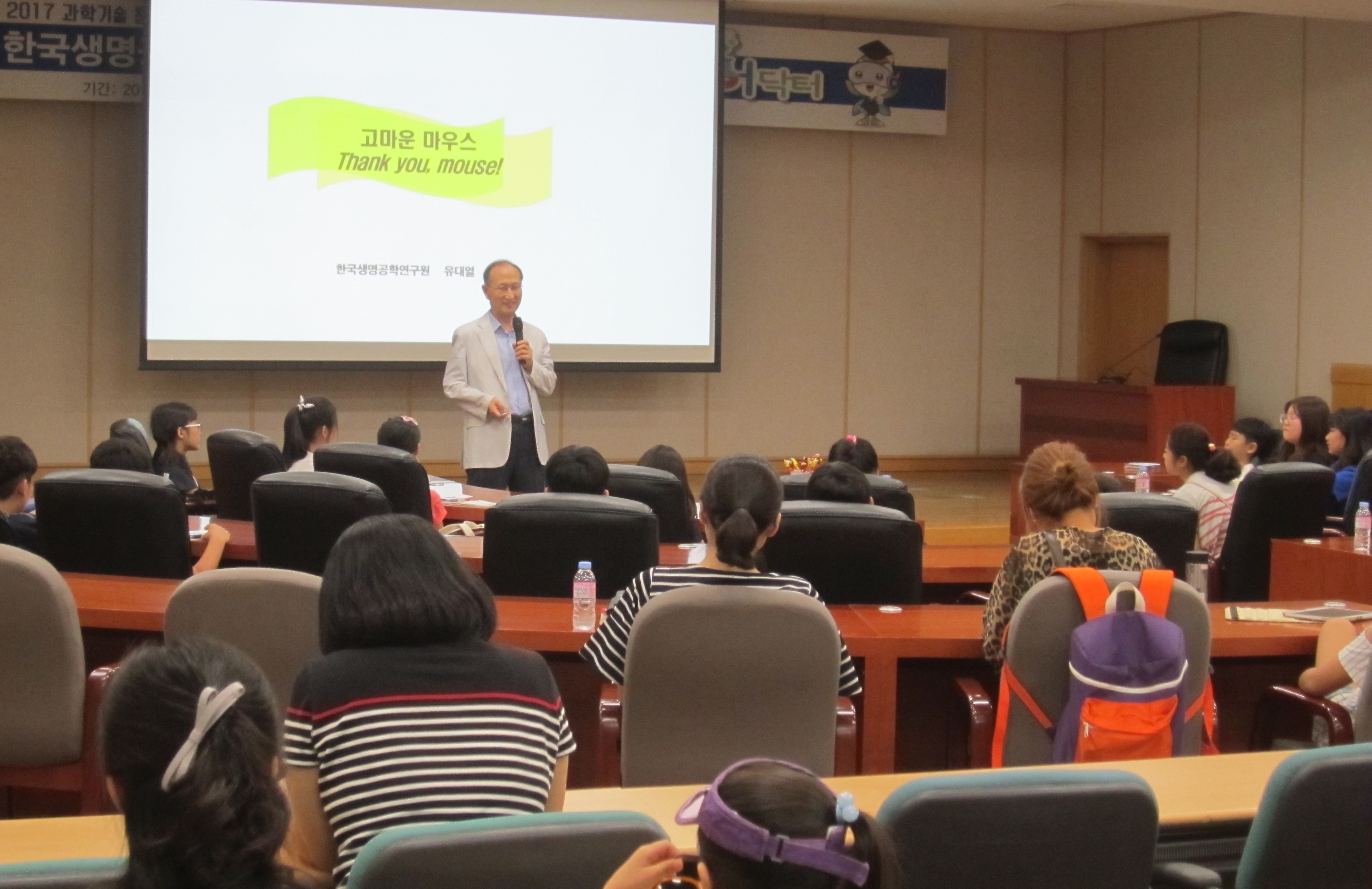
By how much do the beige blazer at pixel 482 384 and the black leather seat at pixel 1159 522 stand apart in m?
2.96

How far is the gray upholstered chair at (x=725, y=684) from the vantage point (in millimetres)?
2965

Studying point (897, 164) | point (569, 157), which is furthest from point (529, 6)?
point (897, 164)

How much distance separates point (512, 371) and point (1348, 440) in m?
3.85

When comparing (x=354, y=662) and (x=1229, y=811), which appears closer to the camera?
(x=354, y=662)

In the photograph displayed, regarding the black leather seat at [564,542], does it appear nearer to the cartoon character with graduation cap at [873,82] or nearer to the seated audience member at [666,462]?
the seated audience member at [666,462]

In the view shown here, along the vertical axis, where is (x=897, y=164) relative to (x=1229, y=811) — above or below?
above

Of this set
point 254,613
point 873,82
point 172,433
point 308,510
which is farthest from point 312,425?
point 873,82

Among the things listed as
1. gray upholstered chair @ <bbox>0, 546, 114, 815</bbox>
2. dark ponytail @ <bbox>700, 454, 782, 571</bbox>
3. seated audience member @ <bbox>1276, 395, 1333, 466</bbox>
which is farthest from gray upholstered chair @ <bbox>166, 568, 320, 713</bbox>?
seated audience member @ <bbox>1276, 395, 1333, 466</bbox>

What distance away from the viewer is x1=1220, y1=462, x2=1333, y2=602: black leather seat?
5.59 metres

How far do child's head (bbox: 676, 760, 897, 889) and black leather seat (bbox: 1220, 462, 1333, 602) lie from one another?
4.41 m

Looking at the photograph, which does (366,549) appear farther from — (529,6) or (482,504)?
(529,6)

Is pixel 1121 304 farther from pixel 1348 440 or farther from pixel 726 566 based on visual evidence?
pixel 726 566

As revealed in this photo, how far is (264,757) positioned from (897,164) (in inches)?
408

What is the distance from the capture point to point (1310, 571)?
195 inches
